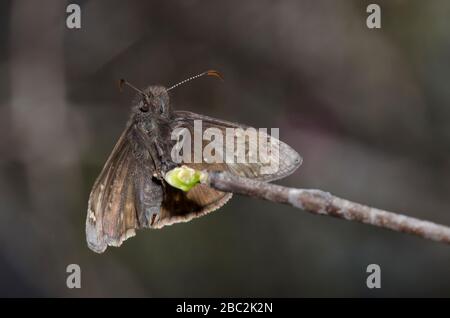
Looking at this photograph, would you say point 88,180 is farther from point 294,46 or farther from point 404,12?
point 404,12

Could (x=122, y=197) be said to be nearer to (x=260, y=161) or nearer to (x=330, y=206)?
(x=260, y=161)

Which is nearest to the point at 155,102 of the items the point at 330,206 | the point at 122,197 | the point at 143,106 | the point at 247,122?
the point at 143,106

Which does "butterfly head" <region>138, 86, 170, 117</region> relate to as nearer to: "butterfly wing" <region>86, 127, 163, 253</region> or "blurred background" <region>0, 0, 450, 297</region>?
"butterfly wing" <region>86, 127, 163, 253</region>

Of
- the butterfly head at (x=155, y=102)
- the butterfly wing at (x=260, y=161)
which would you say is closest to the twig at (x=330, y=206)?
the butterfly wing at (x=260, y=161)

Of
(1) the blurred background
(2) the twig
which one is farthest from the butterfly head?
(1) the blurred background

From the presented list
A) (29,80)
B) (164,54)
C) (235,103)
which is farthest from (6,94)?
(235,103)

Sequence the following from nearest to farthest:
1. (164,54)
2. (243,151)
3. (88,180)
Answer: (243,151), (88,180), (164,54)
